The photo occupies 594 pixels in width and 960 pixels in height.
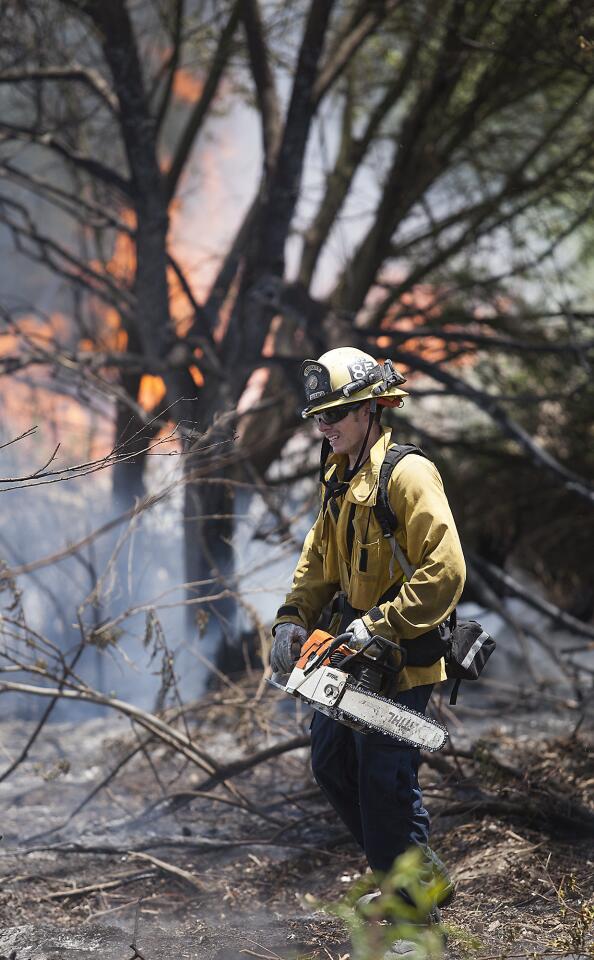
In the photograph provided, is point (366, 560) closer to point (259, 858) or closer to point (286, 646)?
point (286, 646)

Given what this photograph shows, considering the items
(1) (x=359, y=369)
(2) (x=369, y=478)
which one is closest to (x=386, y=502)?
(2) (x=369, y=478)

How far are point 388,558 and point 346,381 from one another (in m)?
0.58

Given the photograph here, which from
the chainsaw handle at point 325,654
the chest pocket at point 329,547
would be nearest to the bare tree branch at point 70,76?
the chest pocket at point 329,547

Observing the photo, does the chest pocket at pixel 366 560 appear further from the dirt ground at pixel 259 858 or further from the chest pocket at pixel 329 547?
the dirt ground at pixel 259 858

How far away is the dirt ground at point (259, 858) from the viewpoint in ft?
9.88

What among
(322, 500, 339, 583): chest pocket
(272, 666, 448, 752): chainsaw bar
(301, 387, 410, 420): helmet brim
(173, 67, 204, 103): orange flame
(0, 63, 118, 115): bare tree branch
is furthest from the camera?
(173, 67, 204, 103): orange flame

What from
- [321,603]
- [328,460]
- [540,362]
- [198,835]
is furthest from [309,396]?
[540,362]

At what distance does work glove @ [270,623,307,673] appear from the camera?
2.87 metres

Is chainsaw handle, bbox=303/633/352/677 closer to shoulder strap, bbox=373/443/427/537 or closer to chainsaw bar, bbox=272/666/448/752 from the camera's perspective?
chainsaw bar, bbox=272/666/448/752

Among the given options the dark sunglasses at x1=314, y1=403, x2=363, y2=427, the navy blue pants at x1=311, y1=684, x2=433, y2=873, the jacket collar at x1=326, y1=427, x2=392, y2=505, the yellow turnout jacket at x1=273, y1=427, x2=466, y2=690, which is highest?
the dark sunglasses at x1=314, y1=403, x2=363, y2=427

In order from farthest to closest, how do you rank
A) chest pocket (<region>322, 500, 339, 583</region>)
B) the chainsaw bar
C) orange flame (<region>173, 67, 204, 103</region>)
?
orange flame (<region>173, 67, 204, 103</region>) < chest pocket (<region>322, 500, 339, 583</region>) < the chainsaw bar

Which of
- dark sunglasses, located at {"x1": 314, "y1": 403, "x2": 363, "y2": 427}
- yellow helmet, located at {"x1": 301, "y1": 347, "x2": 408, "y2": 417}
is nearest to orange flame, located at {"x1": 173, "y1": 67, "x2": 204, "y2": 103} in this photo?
yellow helmet, located at {"x1": 301, "y1": 347, "x2": 408, "y2": 417}

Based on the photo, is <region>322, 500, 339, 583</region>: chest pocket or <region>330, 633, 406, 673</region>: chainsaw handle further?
<region>322, 500, 339, 583</region>: chest pocket

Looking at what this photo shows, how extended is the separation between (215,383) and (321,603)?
351 cm
